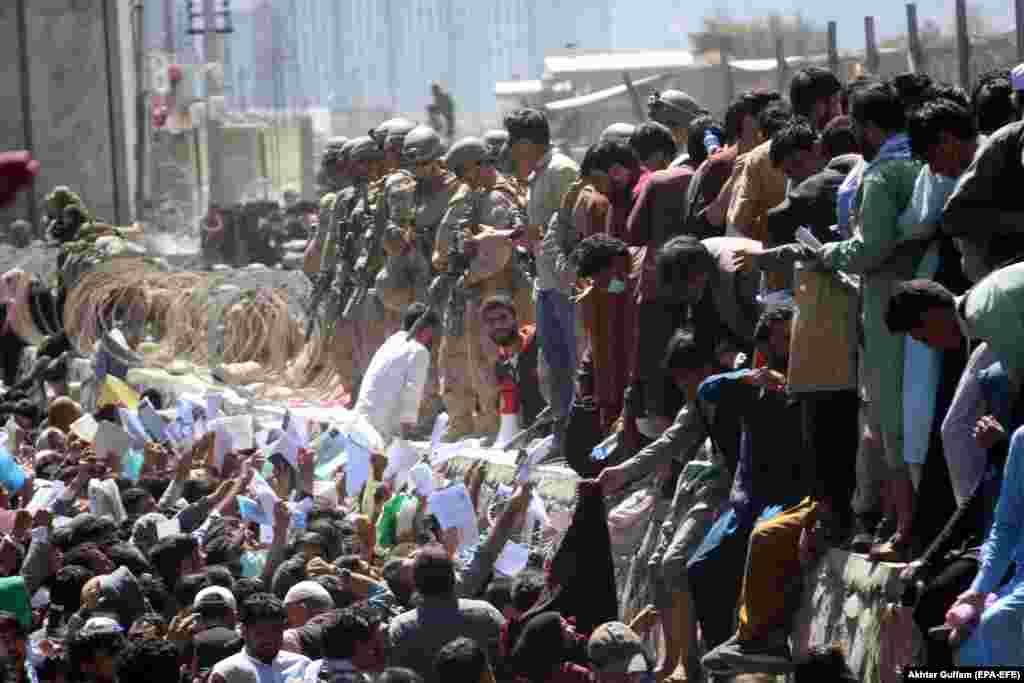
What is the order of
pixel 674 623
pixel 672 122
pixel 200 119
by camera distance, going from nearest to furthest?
pixel 674 623 → pixel 672 122 → pixel 200 119

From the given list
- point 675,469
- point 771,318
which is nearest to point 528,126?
point 675,469

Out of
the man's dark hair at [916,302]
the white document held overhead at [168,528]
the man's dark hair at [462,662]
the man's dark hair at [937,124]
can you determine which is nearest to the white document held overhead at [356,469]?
the white document held overhead at [168,528]

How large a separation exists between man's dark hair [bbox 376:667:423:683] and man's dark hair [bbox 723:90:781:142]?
405cm

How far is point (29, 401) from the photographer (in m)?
19.4

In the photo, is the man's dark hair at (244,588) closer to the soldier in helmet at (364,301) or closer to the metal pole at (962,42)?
the soldier in helmet at (364,301)

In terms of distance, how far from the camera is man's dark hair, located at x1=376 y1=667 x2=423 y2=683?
8477 millimetres

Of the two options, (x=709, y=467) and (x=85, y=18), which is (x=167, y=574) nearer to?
(x=709, y=467)

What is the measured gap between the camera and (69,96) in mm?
42906

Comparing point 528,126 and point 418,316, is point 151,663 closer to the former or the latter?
point 528,126

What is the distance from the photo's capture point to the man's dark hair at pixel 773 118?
11125mm

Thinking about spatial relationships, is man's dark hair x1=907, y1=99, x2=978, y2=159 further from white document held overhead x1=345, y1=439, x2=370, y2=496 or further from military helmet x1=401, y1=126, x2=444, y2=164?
military helmet x1=401, y1=126, x2=444, y2=164

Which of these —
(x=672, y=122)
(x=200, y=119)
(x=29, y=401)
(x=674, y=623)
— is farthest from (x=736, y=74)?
(x=674, y=623)

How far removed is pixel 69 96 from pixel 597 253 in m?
32.4

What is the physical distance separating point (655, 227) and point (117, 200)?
106 ft
